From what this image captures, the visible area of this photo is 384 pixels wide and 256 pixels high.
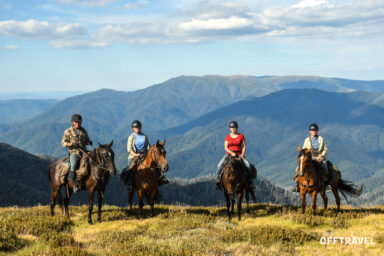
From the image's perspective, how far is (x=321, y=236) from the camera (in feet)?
45.1

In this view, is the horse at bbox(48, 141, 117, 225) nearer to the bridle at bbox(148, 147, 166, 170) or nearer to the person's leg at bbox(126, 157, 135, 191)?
the person's leg at bbox(126, 157, 135, 191)

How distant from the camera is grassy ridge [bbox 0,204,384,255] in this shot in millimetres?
11789

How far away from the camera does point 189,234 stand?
551 inches

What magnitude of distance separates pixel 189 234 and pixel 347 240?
552 cm

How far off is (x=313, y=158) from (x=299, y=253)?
7360mm

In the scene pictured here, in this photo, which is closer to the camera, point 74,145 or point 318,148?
point 74,145

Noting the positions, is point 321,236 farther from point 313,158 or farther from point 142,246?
point 142,246

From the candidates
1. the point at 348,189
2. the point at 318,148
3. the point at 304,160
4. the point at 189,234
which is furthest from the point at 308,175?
the point at 189,234

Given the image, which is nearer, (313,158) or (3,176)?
(313,158)

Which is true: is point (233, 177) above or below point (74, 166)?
below

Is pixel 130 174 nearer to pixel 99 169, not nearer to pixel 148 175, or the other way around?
pixel 148 175

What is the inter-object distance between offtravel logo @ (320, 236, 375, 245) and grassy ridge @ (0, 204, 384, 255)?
0.24 m

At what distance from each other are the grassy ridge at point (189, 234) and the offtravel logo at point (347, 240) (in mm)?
238

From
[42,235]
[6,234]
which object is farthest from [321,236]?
[6,234]
